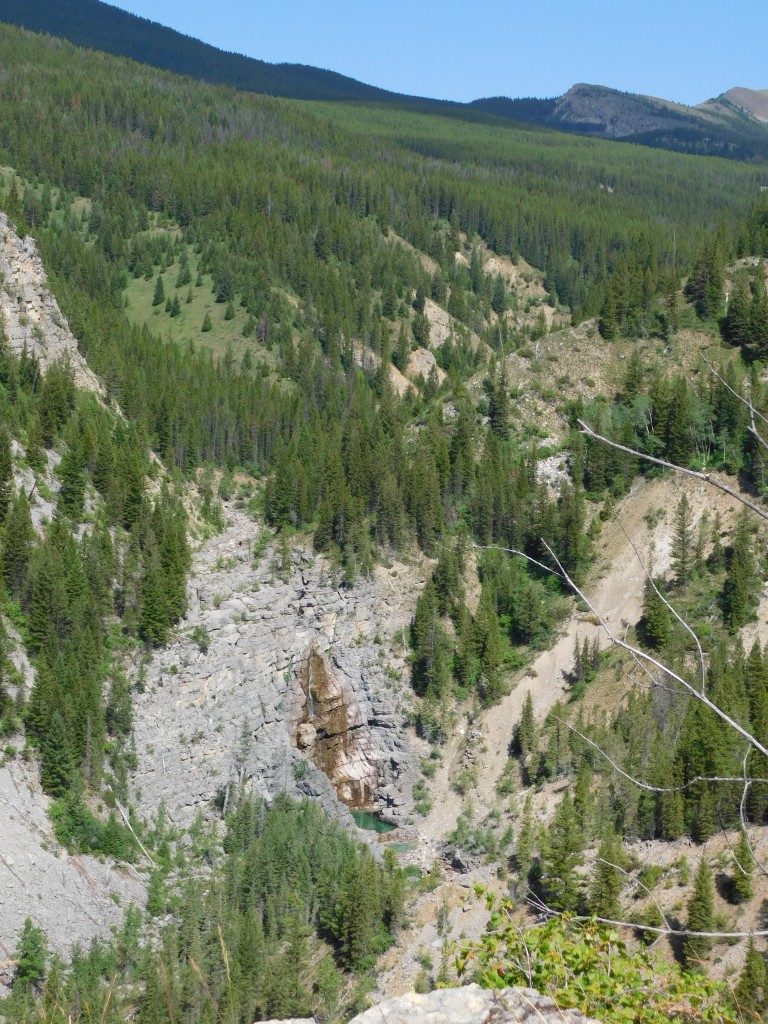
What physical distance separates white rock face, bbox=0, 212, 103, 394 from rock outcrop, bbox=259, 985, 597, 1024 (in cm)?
9768

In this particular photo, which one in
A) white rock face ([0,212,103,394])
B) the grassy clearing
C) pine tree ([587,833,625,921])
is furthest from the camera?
the grassy clearing

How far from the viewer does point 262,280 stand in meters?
162

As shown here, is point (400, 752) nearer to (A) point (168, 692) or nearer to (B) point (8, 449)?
(A) point (168, 692)

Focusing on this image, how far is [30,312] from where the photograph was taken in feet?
357

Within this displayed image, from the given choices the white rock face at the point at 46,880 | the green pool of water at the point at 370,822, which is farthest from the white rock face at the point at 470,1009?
the green pool of water at the point at 370,822

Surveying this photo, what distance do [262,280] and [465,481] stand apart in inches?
2505

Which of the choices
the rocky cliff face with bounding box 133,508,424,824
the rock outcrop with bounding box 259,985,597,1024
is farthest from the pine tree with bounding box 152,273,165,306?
the rock outcrop with bounding box 259,985,597,1024

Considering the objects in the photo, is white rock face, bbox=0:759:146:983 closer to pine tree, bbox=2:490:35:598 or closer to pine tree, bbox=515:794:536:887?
pine tree, bbox=2:490:35:598

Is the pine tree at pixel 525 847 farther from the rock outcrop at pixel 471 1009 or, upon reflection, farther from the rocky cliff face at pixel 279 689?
the rock outcrop at pixel 471 1009

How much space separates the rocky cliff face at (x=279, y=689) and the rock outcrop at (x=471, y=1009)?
254 feet

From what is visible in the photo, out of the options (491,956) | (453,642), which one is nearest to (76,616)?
(453,642)

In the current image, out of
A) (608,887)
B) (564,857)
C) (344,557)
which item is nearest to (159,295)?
(344,557)

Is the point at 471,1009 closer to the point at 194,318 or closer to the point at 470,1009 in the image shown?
the point at 470,1009

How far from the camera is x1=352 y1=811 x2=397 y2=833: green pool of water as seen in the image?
93.6 m
